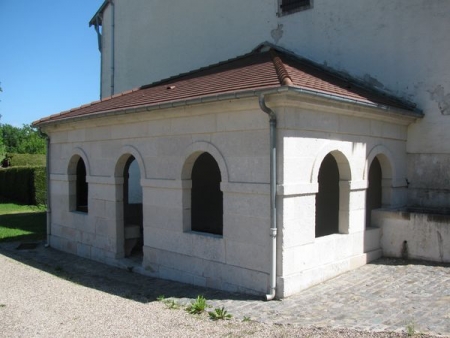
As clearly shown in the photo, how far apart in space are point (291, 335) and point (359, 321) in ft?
3.25

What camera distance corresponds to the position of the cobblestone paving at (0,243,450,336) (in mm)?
5512

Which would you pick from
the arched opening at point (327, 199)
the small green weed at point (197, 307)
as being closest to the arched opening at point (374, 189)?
the arched opening at point (327, 199)

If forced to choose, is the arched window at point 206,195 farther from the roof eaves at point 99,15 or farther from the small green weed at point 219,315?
the roof eaves at point 99,15

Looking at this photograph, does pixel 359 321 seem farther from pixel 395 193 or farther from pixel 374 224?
pixel 395 193

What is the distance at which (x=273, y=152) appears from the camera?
6.45m

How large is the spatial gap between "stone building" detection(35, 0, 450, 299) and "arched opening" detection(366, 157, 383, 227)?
0.03 meters

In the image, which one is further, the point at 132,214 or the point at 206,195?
the point at 132,214

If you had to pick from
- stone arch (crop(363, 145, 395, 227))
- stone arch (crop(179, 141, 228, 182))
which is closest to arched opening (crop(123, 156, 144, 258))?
stone arch (crop(179, 141, 228, 182))

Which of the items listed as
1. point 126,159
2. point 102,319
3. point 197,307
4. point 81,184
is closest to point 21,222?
point 81,184

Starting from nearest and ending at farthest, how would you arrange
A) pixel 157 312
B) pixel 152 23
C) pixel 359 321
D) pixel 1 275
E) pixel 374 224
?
1. pixel 359 321
2. pixel 157 312
3. pixel 1 275
4. pixel 374 224
5. pixel 152 23

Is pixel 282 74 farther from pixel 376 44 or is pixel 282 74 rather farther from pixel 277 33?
pixel 277 33

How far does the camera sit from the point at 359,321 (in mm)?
5496

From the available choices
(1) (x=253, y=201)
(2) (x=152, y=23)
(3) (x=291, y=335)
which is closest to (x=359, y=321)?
(3) (x=291, y=335)

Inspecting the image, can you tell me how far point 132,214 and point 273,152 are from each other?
Answer: 6474 millimetres
